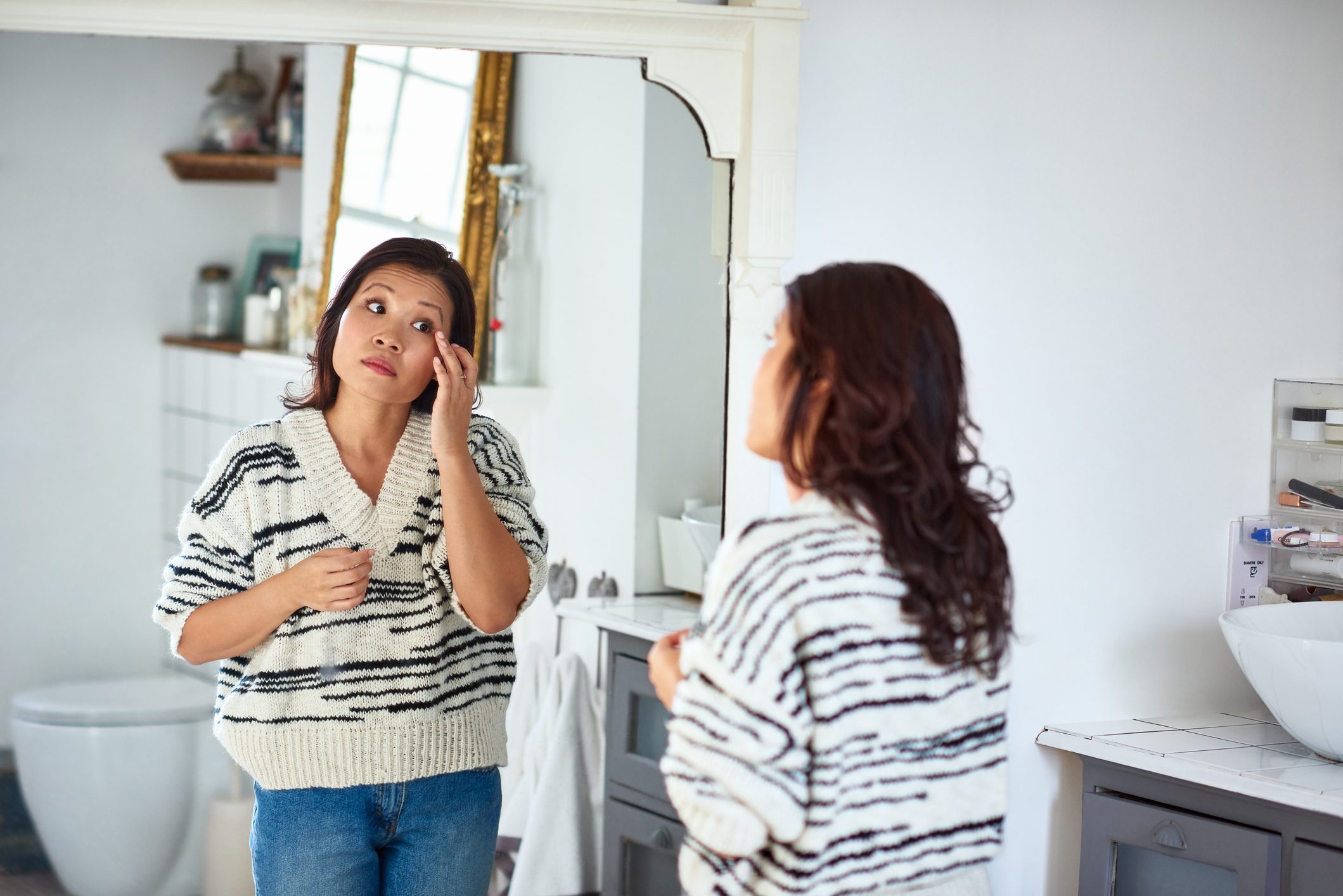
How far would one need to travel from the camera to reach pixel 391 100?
4.97 feet

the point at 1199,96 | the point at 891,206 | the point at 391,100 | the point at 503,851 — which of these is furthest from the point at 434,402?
the point at 1199,96

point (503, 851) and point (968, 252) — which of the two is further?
point (968, 252)

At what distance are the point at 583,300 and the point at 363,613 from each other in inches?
21.3

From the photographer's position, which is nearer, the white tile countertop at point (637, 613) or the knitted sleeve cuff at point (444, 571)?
the knitted sleeve cuff at point (444, 571)

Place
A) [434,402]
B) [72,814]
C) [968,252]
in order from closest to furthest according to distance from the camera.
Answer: [434,402]
[72,814]
[968,252]

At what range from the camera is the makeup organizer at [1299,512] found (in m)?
1.85

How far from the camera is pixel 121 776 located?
58.3 inches

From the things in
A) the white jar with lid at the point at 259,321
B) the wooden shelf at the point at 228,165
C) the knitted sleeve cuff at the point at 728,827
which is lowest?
the knitted sleeve cuff at the point at 728,827

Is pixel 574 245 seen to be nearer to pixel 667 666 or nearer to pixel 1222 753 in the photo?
pixel 667 666

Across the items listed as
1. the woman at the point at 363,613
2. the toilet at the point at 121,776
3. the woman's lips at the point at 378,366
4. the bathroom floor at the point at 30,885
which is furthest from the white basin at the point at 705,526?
the bathroom floor at the point at 30,885

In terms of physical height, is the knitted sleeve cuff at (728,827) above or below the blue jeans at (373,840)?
above

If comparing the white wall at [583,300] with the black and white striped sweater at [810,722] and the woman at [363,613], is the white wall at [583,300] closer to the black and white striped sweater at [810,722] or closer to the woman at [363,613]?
the woman at [363,613]

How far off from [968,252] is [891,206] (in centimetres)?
13

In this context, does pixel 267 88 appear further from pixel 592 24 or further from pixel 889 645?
pixel 889 645
